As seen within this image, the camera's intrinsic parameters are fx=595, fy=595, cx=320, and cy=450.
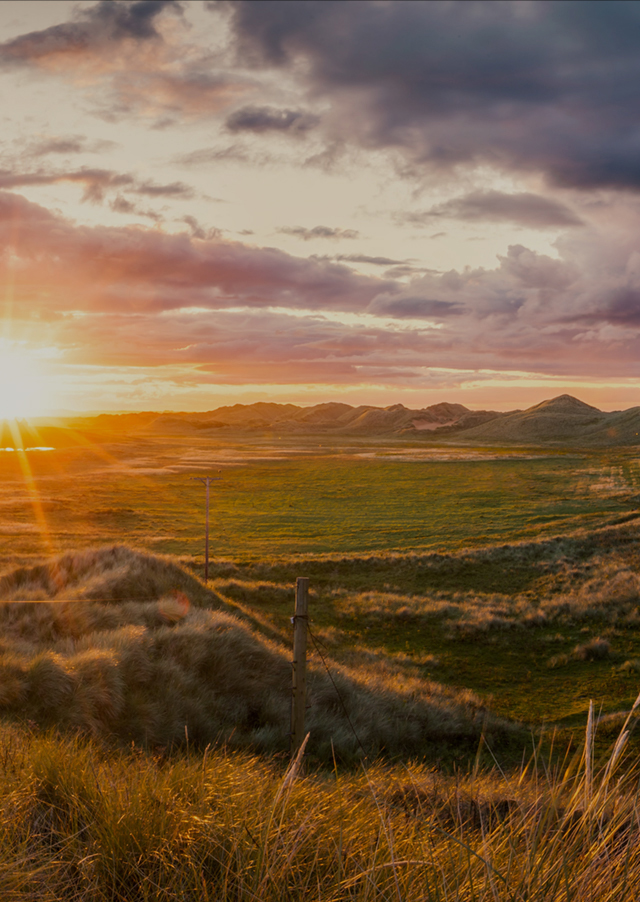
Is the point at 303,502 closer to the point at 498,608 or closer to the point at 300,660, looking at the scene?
the point at 498,608

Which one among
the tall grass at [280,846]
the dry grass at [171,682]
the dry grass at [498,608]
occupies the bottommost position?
the dry grass at [498,608]

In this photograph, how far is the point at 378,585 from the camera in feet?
101

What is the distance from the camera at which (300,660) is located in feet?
30.1

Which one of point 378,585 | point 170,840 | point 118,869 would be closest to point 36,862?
point 118,869

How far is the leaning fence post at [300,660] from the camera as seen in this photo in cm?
905

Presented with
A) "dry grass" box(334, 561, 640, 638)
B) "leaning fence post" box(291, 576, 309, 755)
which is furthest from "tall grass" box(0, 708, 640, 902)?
"dry grass" box(334, 561, 640, 638)

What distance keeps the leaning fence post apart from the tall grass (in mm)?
4886

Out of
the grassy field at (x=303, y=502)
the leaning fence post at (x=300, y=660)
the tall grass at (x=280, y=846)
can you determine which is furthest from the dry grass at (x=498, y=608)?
the tall grass at (x=280, y=846)

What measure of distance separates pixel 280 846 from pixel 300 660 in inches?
238

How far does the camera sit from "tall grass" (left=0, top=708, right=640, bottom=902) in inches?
101

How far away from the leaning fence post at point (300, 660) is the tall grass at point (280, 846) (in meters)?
4.89

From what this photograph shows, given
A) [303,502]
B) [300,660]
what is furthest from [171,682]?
[303,502]

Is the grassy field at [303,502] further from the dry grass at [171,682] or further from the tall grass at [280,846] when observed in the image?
the tall grass at [280,846]

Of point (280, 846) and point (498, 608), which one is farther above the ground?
point (280, 846)
